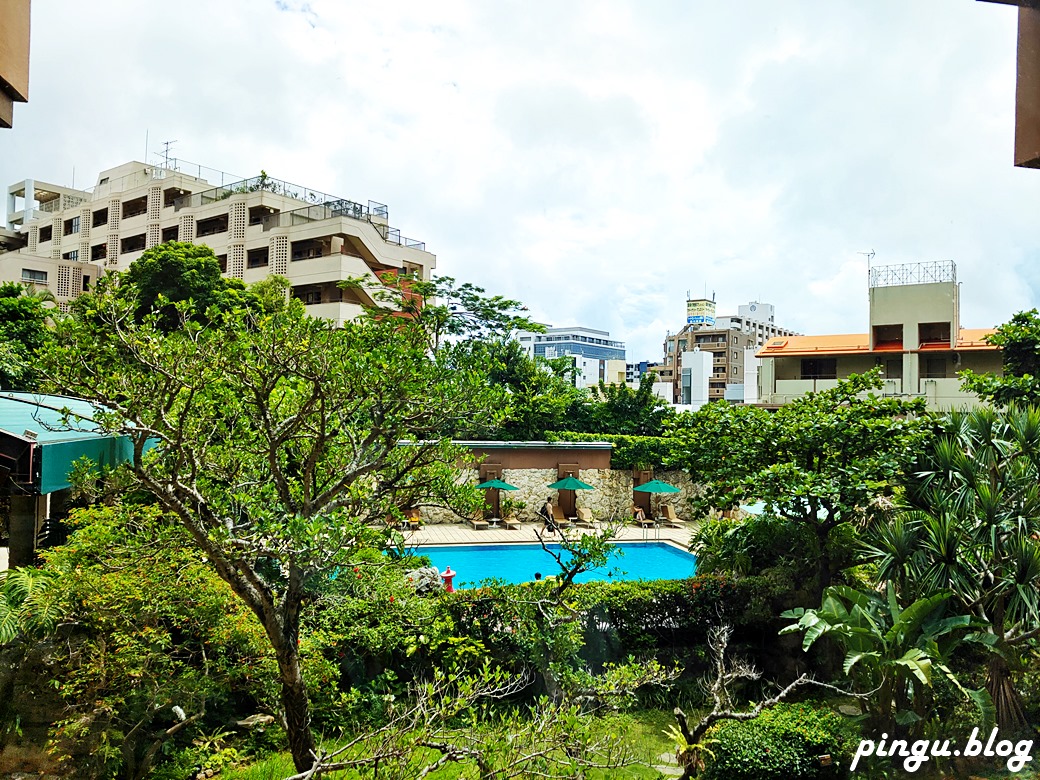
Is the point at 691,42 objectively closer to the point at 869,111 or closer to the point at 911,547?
the point at 869,111

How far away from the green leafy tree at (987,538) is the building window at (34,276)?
34580 mm

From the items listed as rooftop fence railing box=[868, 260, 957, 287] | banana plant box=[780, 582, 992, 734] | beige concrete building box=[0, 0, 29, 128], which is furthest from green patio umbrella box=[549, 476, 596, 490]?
beige concrete building box=[0, 0, 29, 128]

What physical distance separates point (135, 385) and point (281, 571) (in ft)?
11.8

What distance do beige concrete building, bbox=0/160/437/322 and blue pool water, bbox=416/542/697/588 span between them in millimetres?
13667

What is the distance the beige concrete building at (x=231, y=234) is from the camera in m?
28.2

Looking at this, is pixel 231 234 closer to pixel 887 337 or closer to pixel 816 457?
pixel 887 337

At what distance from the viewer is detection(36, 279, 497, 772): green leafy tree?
4328 millimetres

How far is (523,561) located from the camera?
1606 cm

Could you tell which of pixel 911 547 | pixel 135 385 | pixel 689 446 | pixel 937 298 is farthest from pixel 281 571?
pixel 937 298

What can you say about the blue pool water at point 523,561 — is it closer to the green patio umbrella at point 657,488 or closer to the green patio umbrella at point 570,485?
the green patio umbrella at point 657,488

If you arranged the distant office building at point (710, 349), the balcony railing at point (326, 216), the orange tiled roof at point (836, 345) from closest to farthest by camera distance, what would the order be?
the orange tiled roof at point (836, 345)
the balcony railing at point (326, 216)
the distant office building at point (710, 349)

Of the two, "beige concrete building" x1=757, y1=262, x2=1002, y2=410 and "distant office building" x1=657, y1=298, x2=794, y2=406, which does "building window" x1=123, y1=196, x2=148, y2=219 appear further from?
"distant office building" x1=657, y1=298, x2=794, y2=406

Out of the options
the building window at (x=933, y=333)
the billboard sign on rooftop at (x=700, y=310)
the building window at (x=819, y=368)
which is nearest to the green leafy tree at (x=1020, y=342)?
the building window at (x=933, y=333)

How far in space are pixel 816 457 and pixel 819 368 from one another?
17.3 m
